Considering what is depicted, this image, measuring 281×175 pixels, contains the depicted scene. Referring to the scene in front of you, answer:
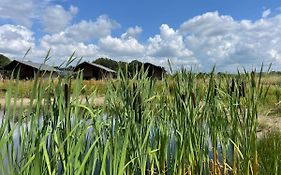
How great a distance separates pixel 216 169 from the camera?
9.11ft

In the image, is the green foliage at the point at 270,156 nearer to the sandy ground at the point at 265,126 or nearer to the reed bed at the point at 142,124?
the reed bed at the point at 142,124

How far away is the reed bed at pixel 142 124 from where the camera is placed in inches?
64.4

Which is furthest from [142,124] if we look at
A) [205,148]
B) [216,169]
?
[216,169]

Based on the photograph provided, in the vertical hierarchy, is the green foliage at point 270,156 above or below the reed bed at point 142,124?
below

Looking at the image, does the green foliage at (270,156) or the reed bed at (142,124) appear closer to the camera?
the reed bed at (142,124)

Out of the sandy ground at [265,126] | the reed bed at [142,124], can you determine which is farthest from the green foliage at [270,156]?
the sandy ground at [265,126]

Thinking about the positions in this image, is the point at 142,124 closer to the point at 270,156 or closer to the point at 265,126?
the point at 270,156

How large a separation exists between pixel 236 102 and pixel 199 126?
33 cm

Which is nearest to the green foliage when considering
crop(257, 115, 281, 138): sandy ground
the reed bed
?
the reed bed

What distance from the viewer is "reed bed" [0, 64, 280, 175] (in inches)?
64.4

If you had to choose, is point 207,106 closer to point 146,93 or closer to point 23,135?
point 146,93

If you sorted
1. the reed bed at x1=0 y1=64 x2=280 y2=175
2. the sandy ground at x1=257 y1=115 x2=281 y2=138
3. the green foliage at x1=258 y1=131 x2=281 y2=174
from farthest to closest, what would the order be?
the sandy ground at x1=257 y1=115 x2=281 y2=138
the green foliage at x1=258 y1=131 x2=281 y2=174
the reed bed at x1=0 y1=64 x2=280 y2=175

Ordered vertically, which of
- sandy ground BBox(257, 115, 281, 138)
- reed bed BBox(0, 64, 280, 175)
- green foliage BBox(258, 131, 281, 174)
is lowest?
sandy ground BBox(257, 115, 281, 138)

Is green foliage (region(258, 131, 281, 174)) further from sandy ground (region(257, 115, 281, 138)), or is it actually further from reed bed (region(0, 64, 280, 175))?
sandy ground (region(257, 115, 281, 138))
